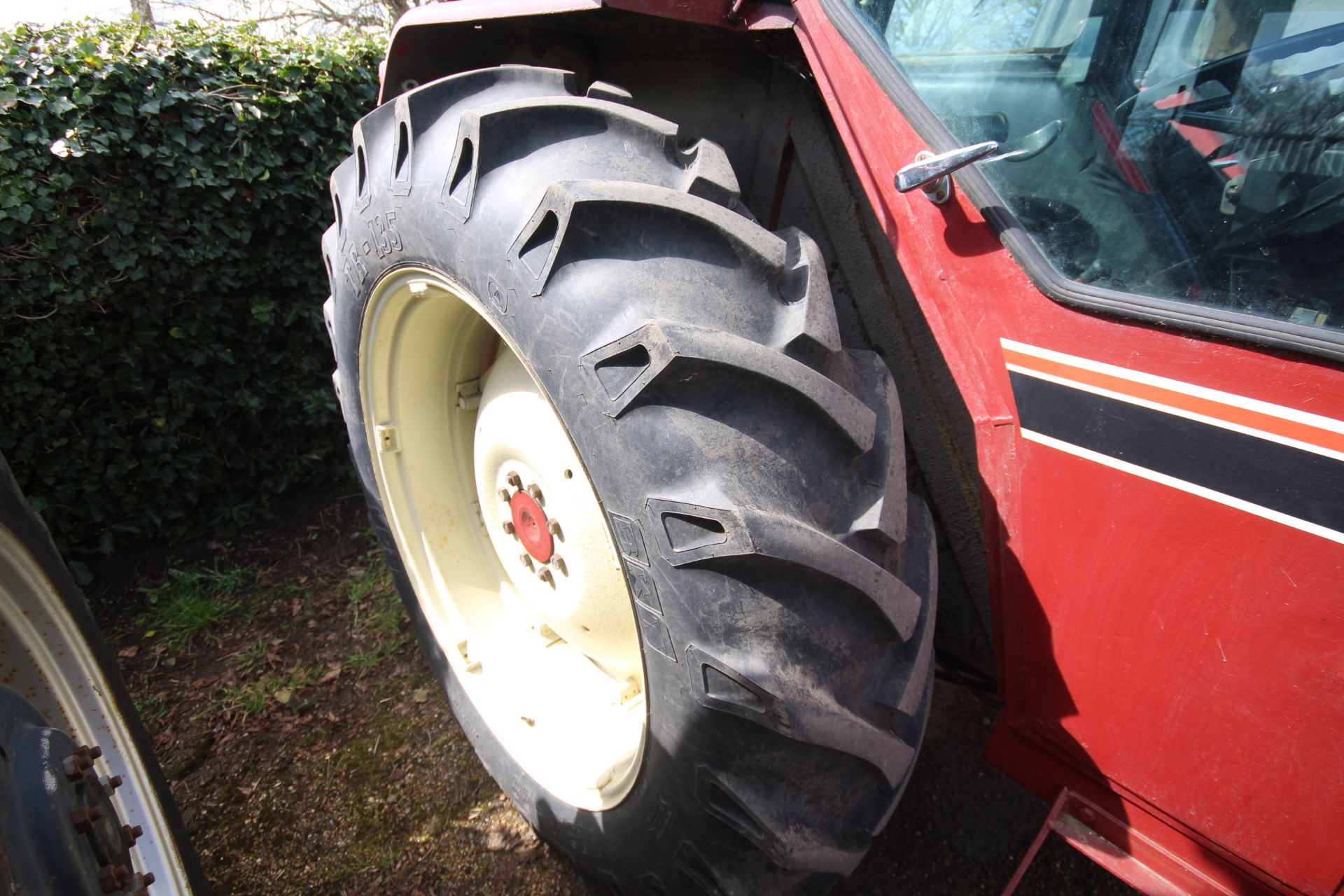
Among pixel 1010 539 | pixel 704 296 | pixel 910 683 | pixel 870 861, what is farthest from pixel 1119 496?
pixel 870 861

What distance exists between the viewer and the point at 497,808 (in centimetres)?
173

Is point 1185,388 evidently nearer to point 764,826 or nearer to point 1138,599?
point 1138,599

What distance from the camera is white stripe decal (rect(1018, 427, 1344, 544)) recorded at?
742 millimetres

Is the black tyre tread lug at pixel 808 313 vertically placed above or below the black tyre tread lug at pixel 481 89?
below

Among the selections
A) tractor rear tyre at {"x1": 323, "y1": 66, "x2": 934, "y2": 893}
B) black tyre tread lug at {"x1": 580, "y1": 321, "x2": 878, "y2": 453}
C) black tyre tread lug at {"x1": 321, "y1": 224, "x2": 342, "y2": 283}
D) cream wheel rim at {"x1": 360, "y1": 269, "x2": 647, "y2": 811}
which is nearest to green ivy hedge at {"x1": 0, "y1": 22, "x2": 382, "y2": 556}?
black tyre tread lug at {"x1": 321, "y1": 224, "x2": 342, "y2": 283}

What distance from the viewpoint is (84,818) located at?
3.24 ft

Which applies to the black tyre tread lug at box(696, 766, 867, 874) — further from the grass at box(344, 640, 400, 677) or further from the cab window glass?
the grass at box(344, 640, 400, 677)

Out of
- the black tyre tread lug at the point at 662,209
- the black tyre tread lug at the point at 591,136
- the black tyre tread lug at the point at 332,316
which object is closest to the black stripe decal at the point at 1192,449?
the black tyre tread lug at the point at 662,209

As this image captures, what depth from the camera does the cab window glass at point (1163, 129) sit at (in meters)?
0.79

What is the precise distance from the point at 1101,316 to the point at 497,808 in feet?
5.28

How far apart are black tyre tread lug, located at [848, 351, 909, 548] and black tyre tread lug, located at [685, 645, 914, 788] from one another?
0.67 ft

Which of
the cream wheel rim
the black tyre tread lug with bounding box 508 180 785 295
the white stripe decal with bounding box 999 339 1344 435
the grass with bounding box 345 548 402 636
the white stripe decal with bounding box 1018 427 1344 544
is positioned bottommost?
the grass with bounding box 345 548 402 636

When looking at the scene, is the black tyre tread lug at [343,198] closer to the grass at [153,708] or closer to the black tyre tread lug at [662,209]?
the black tyre tread lug at [662,209]

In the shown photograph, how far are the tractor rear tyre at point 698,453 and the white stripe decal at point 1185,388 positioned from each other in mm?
199
